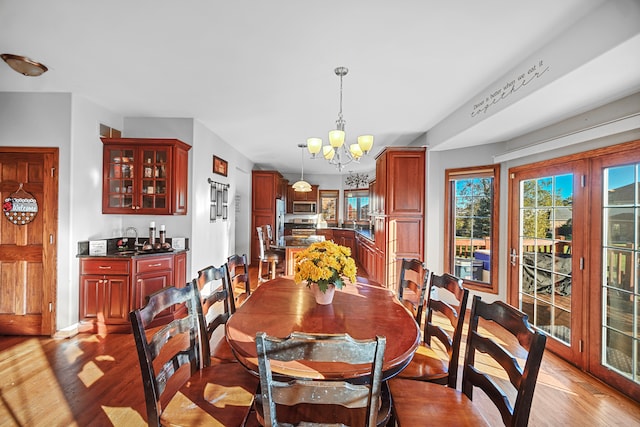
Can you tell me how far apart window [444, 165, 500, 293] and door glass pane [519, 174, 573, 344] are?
1.43 ft

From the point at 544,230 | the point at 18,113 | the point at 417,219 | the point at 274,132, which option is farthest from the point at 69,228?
the point at 544,230

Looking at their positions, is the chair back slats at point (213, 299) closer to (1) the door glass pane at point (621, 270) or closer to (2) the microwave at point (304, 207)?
(1) the door glass pane at point (621, 270)

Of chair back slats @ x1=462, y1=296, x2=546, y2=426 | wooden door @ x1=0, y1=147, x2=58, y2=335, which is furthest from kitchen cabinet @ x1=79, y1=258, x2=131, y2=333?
chair back slats @ x1=462, y1=296, x2=546, y2=426

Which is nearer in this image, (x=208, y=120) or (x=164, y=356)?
(x=164, y=356)

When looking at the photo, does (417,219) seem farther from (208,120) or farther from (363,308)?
(208,120)

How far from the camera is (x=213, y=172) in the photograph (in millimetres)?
4805

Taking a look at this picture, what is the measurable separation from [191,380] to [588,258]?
349cm

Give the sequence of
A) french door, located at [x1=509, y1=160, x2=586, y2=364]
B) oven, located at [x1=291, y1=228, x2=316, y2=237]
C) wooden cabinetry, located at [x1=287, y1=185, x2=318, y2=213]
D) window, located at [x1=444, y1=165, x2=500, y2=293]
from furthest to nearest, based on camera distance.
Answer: wooden cabinetry, located at [x1=287, y1=185, x2=318, y2=213] < oven, located at [x1=291, y1=228, x2=316, y2=237] < window, located at [x1=444, y1=165, x2=500, y2=293] < french door, located at [x1=509, y1=160, x2=586, y2=364]

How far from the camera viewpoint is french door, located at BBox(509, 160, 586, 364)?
2.87 m

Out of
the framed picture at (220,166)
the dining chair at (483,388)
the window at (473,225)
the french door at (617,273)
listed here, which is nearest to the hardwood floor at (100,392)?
the french door at (617,273)

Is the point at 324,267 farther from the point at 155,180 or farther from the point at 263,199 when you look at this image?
the point at 263,199

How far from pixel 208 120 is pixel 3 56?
2.01 meters

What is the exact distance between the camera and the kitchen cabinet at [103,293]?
328cm

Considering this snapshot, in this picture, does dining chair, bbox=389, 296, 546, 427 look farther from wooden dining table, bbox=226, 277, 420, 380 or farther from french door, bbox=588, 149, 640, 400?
french door, bbox=588, 149, 640, 400
